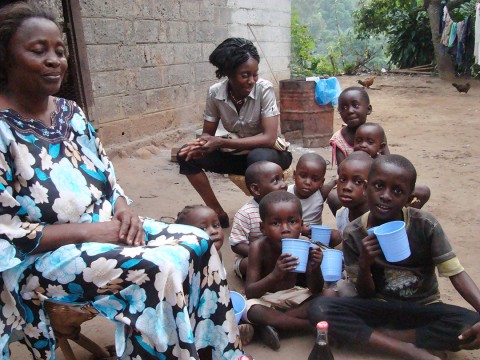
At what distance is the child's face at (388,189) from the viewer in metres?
2.08

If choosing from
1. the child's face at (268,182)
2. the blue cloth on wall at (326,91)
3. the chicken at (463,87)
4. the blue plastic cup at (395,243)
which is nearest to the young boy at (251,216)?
the child's face at (268,182)

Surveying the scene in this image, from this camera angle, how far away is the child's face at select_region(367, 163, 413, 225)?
208 centimetres

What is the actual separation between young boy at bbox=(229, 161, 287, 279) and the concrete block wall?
2775mm

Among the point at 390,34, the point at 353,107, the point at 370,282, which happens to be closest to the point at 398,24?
the point at 390,34

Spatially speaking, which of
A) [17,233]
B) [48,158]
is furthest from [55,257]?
[48,158]

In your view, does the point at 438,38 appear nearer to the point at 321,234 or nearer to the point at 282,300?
the point at 321,234

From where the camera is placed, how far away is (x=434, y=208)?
4164mm

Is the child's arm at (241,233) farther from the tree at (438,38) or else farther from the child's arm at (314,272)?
the tree at (438,38)

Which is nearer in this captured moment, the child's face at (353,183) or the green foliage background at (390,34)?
the child's face at (353,183)

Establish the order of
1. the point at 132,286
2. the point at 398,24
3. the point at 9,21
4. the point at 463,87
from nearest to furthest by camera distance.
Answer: the point at 132,286, the point at 9,21, the point at 463,87, the point at 398,24

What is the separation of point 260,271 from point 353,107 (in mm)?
1577

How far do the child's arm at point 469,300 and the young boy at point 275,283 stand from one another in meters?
0.59

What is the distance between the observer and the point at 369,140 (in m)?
3.30

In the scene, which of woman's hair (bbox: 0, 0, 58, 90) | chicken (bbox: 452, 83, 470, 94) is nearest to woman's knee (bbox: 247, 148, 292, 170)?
woman's hair (bbox: 0, 0, 58, 90)
